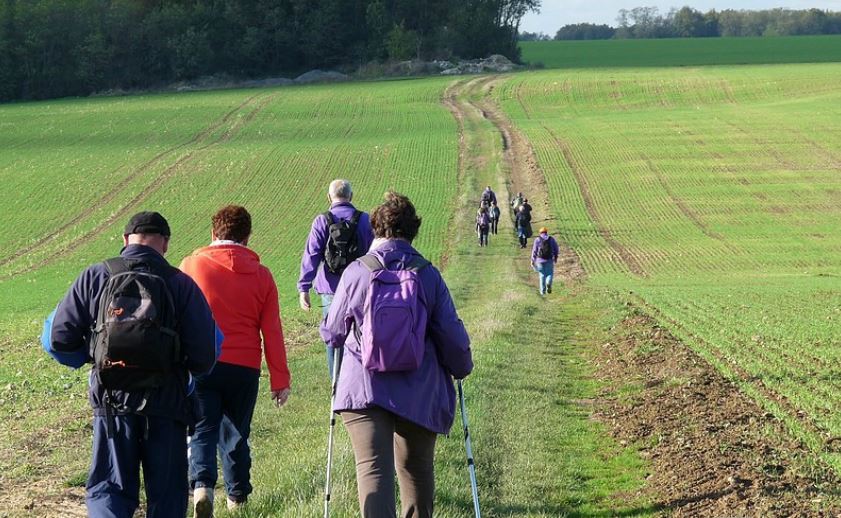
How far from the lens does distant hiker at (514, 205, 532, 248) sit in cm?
3294

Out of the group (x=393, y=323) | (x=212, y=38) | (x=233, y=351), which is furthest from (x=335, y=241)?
(x=212, y=38)

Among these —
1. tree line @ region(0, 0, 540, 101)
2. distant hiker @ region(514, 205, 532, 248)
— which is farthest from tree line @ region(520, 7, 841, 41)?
distant hiker @ region(514, 205, 532, 248)

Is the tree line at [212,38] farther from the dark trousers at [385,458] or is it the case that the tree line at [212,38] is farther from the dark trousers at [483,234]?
the dark trousers at [385,458]

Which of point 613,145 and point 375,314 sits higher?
point 375,314

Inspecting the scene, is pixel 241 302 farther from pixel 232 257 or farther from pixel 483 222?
pixel 483 222

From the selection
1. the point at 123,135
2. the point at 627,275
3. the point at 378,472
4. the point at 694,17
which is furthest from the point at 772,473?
the point at 694,17

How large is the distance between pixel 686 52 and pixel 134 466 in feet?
403

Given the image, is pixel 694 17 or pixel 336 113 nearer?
pixel 336 113

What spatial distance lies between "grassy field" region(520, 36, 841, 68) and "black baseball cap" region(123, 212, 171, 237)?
98.5m

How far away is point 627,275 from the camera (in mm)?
29641

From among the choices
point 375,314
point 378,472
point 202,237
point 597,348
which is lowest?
point 202,237

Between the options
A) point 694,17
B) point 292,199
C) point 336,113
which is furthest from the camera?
point 694,17

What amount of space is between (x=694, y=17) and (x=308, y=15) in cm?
9224

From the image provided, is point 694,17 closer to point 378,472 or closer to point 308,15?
point 308,15
